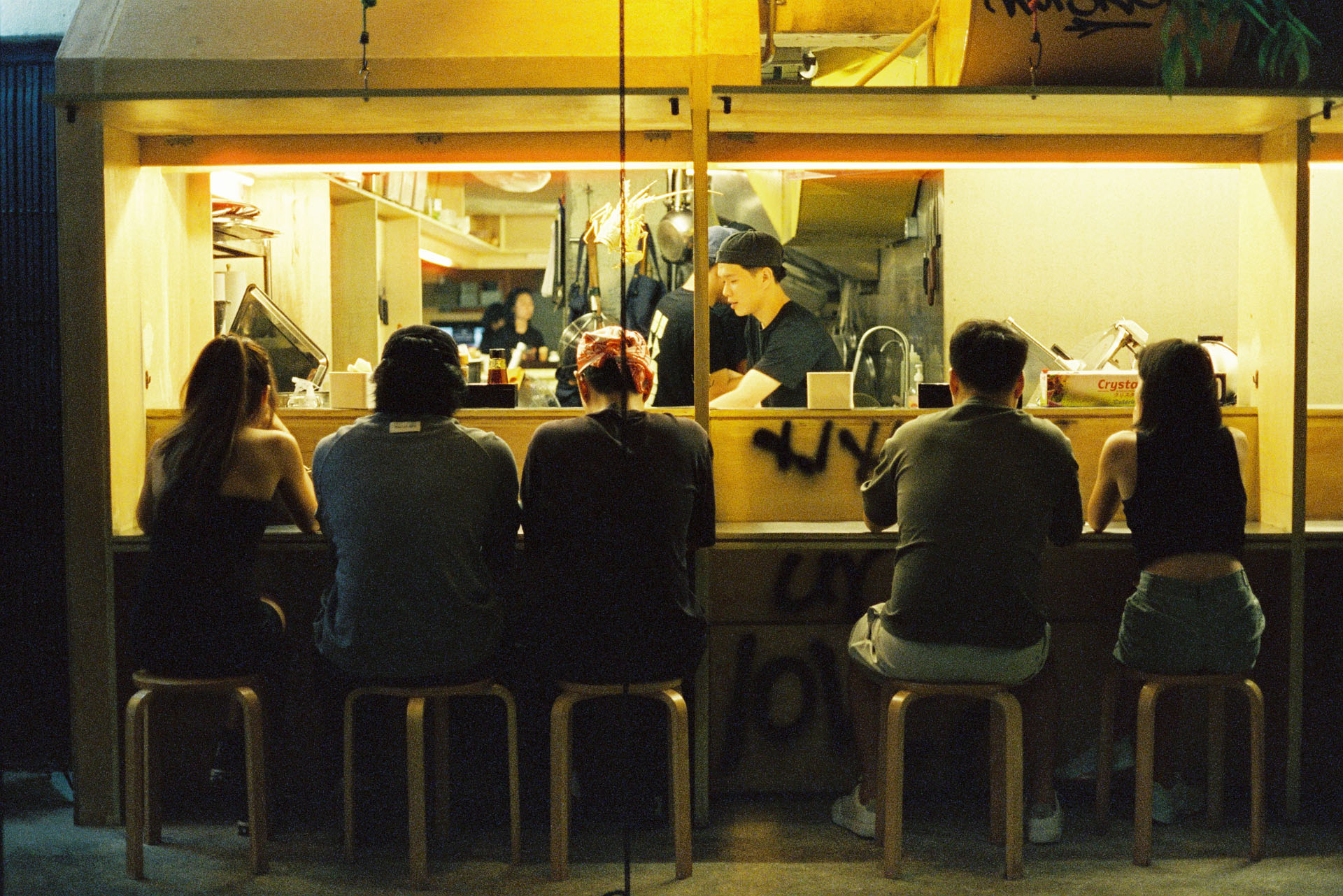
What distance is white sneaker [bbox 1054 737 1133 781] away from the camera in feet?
12.8

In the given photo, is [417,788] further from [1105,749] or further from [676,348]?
[676,348]

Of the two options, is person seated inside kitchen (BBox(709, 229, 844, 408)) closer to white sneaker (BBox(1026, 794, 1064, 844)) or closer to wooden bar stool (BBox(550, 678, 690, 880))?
wooden bar stool (BBox(550, 678, 690, 880))

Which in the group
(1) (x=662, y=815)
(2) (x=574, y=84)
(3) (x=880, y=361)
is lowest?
(1) (x=662, y=815)

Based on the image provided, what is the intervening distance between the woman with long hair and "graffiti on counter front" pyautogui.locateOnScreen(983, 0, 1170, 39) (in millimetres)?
2641

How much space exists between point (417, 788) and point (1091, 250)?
4.39 m

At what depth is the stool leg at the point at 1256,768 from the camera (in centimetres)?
335

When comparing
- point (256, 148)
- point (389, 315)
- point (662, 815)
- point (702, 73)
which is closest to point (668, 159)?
point (702, 73)

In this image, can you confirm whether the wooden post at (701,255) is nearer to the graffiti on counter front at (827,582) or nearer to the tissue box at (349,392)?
the graffiti on counter front at (827,582)

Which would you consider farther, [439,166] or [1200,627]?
[439,166]

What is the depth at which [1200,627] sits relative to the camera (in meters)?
3.33

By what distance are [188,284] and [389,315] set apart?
2.57m

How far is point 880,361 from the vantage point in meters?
6.63

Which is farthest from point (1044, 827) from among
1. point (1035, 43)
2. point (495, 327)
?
point (495, 327)

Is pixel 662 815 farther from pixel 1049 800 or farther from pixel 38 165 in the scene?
pixel 38 165
